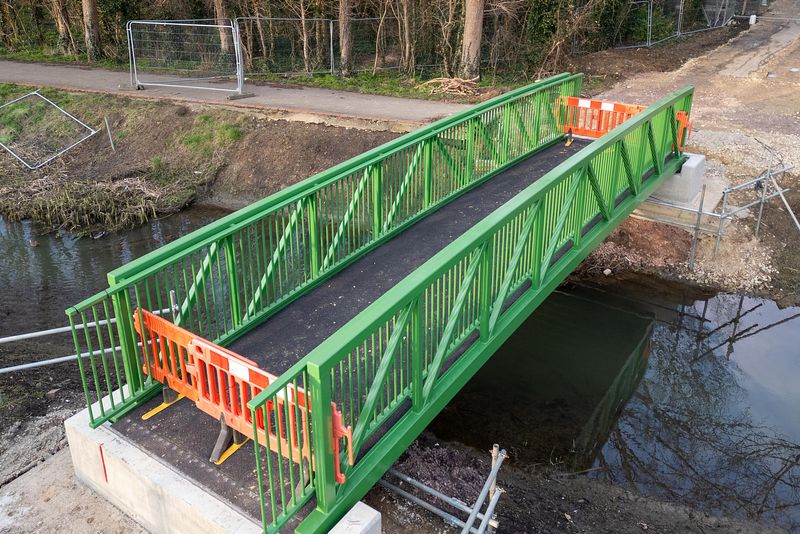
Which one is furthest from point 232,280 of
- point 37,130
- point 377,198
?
point 37,130

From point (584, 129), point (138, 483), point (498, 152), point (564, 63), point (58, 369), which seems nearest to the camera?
point (138, 483)

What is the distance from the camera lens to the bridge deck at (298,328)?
4.98 metres

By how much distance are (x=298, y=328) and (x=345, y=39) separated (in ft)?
49.3

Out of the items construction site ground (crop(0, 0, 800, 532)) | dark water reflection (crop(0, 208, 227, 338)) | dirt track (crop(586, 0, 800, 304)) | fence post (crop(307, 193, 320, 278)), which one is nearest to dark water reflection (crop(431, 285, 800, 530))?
construction site ground (crop(0, 0, 800, 532))

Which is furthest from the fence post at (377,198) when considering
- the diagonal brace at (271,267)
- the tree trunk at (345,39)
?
the tree trunk at (345,39)

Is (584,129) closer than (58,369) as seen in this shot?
No

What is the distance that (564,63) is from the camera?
2023 cm

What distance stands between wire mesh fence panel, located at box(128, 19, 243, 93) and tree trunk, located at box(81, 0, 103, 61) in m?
4.15

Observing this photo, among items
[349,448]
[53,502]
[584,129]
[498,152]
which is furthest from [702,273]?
[53,502]

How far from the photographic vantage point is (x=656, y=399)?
9.69 meters

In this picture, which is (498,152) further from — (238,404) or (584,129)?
(238,404)

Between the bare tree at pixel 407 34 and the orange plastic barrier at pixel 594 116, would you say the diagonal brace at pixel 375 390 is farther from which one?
the bare tree at pixel 407 34

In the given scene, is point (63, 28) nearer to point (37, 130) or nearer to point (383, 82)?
point (37, 130)

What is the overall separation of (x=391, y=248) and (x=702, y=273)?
6802 mm
